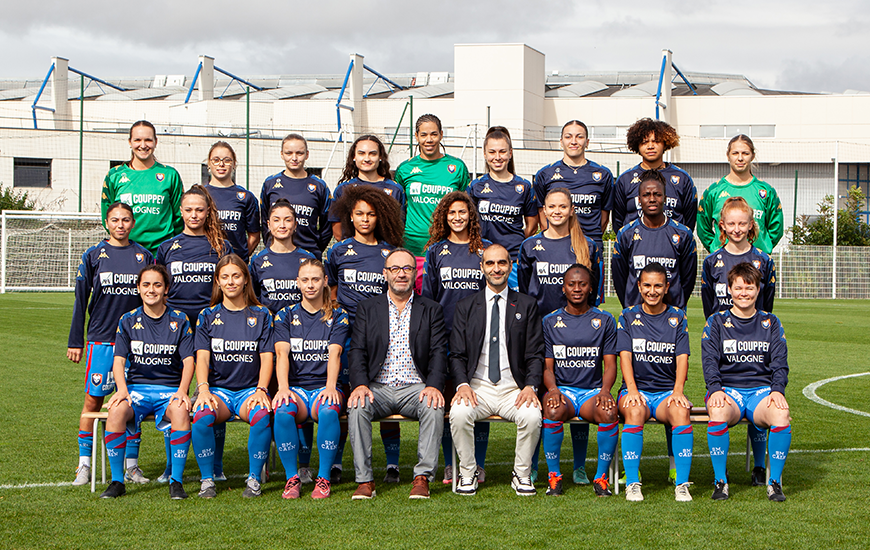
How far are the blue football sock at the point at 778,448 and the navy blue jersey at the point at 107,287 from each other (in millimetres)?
3963

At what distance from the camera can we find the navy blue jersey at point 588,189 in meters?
6.30

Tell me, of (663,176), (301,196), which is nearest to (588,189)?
(663,176)

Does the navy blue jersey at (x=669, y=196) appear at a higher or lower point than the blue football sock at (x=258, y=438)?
higher

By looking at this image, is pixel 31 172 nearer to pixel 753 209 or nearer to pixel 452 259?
pixel 452 259

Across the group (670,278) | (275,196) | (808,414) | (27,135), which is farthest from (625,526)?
(27,135)

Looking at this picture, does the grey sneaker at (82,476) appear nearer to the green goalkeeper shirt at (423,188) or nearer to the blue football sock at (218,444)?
the blue football sock at (218,444)

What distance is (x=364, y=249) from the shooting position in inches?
223

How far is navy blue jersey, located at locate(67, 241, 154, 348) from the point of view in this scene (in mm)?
5574

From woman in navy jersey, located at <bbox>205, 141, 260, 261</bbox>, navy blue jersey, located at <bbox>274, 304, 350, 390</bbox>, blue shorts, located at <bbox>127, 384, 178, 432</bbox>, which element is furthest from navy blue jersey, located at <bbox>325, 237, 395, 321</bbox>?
blue shorts, located at <bbox>127, 384, 178, 432</bbox>

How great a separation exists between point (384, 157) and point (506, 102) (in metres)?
31.1

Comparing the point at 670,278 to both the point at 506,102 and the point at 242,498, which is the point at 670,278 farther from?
the point at 506,102

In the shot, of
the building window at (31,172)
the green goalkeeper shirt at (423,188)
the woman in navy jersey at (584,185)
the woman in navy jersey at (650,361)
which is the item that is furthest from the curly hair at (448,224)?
the building window at (31,172)

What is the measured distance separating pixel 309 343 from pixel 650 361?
2.05 metres

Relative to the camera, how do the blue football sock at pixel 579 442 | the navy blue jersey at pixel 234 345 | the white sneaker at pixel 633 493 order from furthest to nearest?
the blue football sock at pixel 579 442, the navy blue jersey at pixel 234 345, the white sneaker at pixel 633 493
